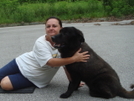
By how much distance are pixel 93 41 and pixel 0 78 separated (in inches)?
171

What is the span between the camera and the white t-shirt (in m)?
3.12

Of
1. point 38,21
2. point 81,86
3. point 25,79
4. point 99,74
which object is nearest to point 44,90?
point 25,79

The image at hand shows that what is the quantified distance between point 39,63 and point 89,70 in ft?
2.82

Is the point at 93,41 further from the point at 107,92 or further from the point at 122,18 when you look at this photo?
the point at 122,18

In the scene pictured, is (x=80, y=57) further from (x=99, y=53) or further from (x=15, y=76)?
(x=99, y=53)

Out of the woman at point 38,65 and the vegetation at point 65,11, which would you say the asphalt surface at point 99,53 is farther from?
the vegetation at point 65,11

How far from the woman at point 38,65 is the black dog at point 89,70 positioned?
0.12m

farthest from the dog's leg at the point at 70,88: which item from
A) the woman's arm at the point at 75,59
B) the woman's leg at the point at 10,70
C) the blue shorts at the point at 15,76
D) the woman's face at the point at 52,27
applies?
the woman's leg at the point at 10,70

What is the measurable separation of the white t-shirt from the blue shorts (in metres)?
0.09

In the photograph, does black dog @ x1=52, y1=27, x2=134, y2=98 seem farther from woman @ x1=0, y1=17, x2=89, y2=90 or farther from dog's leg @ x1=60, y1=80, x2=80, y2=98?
woman @ x1=0, y1=17, x2=89, y2=90

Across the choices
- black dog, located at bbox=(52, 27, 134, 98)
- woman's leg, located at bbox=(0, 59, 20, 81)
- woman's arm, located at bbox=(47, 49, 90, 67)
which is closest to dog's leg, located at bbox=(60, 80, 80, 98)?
black dog, located at bbox=(52, 27, 134, 98)

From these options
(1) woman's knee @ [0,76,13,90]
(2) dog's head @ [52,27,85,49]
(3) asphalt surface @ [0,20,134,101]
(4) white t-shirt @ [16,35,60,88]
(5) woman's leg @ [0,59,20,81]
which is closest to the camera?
(2) dog's head @ [52,27,85,49]

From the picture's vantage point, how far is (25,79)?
11.4 ft

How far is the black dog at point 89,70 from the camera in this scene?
283 centimetres
